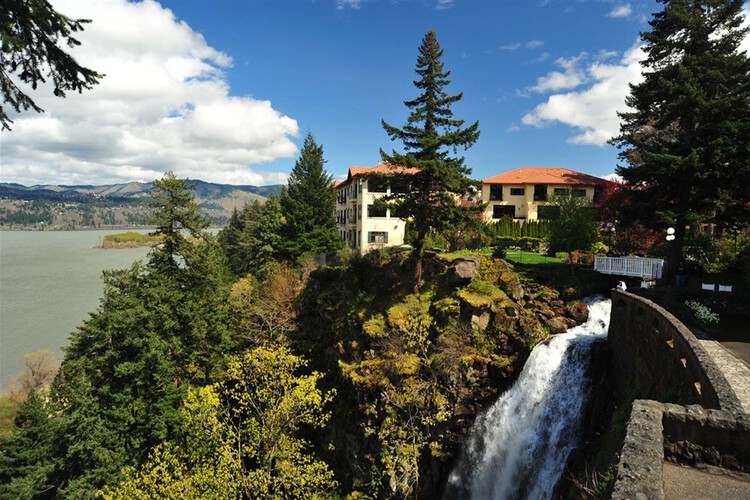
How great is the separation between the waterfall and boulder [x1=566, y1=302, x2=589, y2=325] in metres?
0.45

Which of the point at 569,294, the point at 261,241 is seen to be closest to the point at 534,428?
the point at 569,294

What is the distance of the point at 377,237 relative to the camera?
41.9 meters

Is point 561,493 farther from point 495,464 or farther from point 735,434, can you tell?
point 735,434

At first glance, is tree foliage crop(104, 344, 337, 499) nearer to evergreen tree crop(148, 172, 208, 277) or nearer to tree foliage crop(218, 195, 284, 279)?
evergreen tree crop(148, 172, 208, 277)

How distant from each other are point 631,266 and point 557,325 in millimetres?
5978

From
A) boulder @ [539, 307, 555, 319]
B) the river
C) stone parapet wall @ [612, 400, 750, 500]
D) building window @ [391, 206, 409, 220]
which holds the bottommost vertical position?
the river

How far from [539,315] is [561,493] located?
373 inches

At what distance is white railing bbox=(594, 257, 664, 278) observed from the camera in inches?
843

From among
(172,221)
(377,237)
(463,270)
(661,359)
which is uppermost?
(172,221)

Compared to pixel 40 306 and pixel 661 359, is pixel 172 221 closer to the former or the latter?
pixel 661 359

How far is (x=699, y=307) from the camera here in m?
16.8

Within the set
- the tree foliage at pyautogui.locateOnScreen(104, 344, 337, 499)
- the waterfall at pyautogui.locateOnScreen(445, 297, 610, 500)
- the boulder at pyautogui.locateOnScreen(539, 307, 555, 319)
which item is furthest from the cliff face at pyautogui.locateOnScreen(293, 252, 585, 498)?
the tree foliage at pyautogui.locateOnScreen(104, 344, 337, 499)

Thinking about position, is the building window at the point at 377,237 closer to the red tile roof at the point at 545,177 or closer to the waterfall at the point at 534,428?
the red tile roof at the point at 545,177

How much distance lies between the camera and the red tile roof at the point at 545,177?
4478 centimetres
